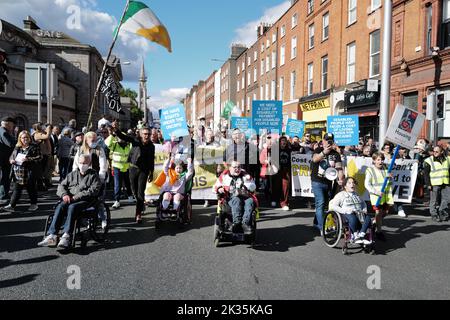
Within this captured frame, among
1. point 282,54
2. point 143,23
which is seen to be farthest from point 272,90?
point 143,23

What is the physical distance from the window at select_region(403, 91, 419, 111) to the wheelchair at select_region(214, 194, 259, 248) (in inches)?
514

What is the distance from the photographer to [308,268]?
16.4ft

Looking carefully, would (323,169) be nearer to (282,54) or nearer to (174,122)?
(174,122)

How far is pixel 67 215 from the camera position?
5594 millimetres

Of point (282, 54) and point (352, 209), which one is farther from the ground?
point (282, 54)

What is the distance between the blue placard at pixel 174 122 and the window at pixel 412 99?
458 inches

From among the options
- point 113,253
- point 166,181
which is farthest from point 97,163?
point 113,253

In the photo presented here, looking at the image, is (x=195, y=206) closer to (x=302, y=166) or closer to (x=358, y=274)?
(x=302, y=166)

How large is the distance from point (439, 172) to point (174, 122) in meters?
6.14

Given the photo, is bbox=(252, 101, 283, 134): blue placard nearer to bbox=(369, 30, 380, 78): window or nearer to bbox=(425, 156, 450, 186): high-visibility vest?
bbox=(425, 156, 450, 186): high-visibility vest

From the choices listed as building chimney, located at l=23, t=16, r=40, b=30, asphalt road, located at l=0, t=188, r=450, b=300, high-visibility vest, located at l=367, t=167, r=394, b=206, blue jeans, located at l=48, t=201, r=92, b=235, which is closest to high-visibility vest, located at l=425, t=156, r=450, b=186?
asphalt road, located at l=0, t=188, r=450, b=300
